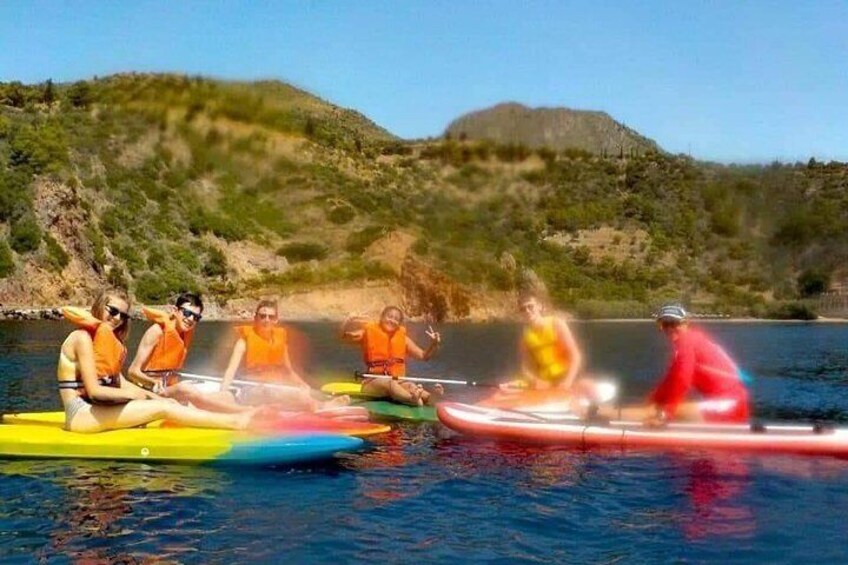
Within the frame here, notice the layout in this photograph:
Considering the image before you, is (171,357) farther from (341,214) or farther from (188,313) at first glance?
(341,214)

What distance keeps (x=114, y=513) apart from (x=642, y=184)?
74848 millimetres

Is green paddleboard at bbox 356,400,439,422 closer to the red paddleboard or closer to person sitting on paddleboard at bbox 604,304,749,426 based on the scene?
the red paddleboard

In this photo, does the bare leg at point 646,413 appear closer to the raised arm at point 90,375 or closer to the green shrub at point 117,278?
the raised arm at point 90,375

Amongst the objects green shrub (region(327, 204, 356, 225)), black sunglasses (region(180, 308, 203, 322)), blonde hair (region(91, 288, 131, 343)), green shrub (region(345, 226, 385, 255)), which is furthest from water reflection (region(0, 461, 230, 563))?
green shrub (region(327, 204, 356, 225))

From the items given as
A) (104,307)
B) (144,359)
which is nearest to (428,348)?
(144,359)

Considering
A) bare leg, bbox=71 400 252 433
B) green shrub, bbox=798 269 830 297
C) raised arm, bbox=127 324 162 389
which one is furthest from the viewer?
green shrub, bbox=798 269 830 297

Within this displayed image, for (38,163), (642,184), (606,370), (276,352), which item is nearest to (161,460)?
(276,352)

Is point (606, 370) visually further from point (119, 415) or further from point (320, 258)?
point (320, 258)

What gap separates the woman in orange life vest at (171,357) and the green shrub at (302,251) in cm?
4863

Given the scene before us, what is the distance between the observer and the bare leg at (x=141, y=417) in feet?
37.2

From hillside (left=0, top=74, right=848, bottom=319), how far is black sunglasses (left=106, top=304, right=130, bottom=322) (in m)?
39.5

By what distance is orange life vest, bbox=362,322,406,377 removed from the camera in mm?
16062

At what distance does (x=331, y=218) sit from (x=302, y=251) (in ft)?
16.6

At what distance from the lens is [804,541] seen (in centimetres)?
847
